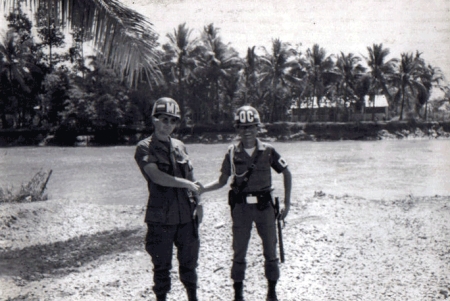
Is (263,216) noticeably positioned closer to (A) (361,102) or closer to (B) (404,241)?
(B) (404,241)

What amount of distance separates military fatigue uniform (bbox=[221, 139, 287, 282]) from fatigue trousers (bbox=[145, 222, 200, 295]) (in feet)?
1.38

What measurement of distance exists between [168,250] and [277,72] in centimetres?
4621

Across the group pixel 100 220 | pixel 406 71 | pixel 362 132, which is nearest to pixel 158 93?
pixel 362 132

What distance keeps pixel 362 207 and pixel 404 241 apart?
2279mm

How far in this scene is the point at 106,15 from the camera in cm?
459

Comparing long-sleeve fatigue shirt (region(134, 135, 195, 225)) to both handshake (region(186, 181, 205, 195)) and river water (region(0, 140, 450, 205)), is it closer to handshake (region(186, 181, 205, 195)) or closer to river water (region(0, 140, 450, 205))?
handshake (region(186, 181, 205, 195))

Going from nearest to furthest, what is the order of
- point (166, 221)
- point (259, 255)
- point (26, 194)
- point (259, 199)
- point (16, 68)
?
point (166, 221) < point (259, 199) < point (259, 255) < point (26, 194) < point (16, 68)

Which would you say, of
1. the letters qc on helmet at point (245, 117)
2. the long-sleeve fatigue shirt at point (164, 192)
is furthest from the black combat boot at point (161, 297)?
the letters qc on helmet at point (245, 117)

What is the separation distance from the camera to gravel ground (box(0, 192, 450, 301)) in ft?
14.0

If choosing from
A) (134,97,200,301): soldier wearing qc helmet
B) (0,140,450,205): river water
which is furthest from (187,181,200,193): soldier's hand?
(0,140,450,205): river water

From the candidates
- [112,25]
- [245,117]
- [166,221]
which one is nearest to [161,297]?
[166,221]

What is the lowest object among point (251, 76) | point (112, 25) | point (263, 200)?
point (263, 200)

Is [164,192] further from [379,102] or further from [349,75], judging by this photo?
[379,102]

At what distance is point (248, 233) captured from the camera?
3.79 meters
